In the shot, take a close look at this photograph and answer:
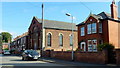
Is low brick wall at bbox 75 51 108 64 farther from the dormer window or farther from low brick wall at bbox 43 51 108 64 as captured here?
the dormer window

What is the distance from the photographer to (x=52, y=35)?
43.1 metres

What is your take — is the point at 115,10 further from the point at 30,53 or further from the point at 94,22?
the point at 30,53

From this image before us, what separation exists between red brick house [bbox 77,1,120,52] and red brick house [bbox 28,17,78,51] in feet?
50.4

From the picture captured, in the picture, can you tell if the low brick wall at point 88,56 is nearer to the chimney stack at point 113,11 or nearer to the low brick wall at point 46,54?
the low brick wall at point 46,54

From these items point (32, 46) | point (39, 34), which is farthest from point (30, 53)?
point (32, 46)

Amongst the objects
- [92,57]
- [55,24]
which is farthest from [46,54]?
[55,24]

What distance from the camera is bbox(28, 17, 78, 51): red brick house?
1674 inches

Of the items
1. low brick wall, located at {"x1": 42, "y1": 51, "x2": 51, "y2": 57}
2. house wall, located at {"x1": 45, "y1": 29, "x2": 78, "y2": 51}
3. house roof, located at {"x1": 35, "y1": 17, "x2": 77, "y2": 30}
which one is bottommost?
low brick wall, located at {"x1": 42, "y1": 51, "x2": 51, "y2": 57}

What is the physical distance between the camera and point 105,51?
17.3 meters

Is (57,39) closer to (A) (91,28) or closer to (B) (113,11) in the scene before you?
(A) (91,28)

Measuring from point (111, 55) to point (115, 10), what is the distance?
41.7 ft

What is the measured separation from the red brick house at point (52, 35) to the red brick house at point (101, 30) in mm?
15370

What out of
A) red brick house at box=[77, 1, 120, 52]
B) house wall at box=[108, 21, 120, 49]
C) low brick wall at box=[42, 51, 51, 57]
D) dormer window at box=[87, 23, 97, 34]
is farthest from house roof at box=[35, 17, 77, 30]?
house wall at box=[108, 21, 120, 49]

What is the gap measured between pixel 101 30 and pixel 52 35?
18584mm
